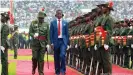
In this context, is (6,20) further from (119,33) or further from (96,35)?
(119,33)

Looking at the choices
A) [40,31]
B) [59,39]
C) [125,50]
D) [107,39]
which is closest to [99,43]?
[107,39]

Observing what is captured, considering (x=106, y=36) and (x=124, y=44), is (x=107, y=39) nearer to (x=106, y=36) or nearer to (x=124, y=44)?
(x=106, y=36)

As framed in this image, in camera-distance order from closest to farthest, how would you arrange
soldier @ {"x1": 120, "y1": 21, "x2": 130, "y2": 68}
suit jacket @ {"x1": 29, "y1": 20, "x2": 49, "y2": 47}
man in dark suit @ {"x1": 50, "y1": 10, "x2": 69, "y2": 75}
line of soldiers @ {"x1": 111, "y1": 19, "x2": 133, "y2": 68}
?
man in dark suit @ {"x1": 50, "y1": 10, "x2": 69, "y2": 75}
suit jacket @ {"x1": 29, "y1": 20, "x2": 49, "y2": 47}
line of soldiers @ {"x1": 111, "y1": 19, "x2": 133, "y2": 68}
soldier @ {"x1": 120, "y1": 21, "x2": 130, "y2": 68}

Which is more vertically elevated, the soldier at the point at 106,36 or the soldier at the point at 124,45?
the soldier at the point at 106,36

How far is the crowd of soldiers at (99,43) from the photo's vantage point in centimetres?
1023

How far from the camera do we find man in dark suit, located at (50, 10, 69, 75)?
12.6 meters

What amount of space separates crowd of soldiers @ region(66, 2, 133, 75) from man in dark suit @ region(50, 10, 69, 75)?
2.17 ft

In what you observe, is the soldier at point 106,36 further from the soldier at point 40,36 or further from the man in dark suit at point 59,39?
the soldier at point 40,36

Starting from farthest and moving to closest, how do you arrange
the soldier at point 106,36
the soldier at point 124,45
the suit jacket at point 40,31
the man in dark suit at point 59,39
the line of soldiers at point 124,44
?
the soldier at point 124,45 → the line of soldiers at point 124,44 → the suit jacket at point 40,31 → the man in dark suit at point 59,39 → the soldier at point 106,36

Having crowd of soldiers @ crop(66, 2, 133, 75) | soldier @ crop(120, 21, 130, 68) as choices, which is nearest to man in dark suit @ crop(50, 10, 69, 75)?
crowd of soldiers @ crop(66, 2, 133, 75)

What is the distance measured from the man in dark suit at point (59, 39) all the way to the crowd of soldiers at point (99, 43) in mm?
661

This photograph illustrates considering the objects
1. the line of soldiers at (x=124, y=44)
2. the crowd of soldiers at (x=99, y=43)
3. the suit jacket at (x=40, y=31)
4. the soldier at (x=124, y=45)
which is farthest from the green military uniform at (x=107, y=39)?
the soldier at (x=124, y=45)

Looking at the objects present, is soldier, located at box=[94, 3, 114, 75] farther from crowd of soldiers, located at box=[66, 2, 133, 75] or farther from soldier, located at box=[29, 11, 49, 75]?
soldier, located at box=[29, 11, 49, 75]

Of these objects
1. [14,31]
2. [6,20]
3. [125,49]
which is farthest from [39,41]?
[14,31]
